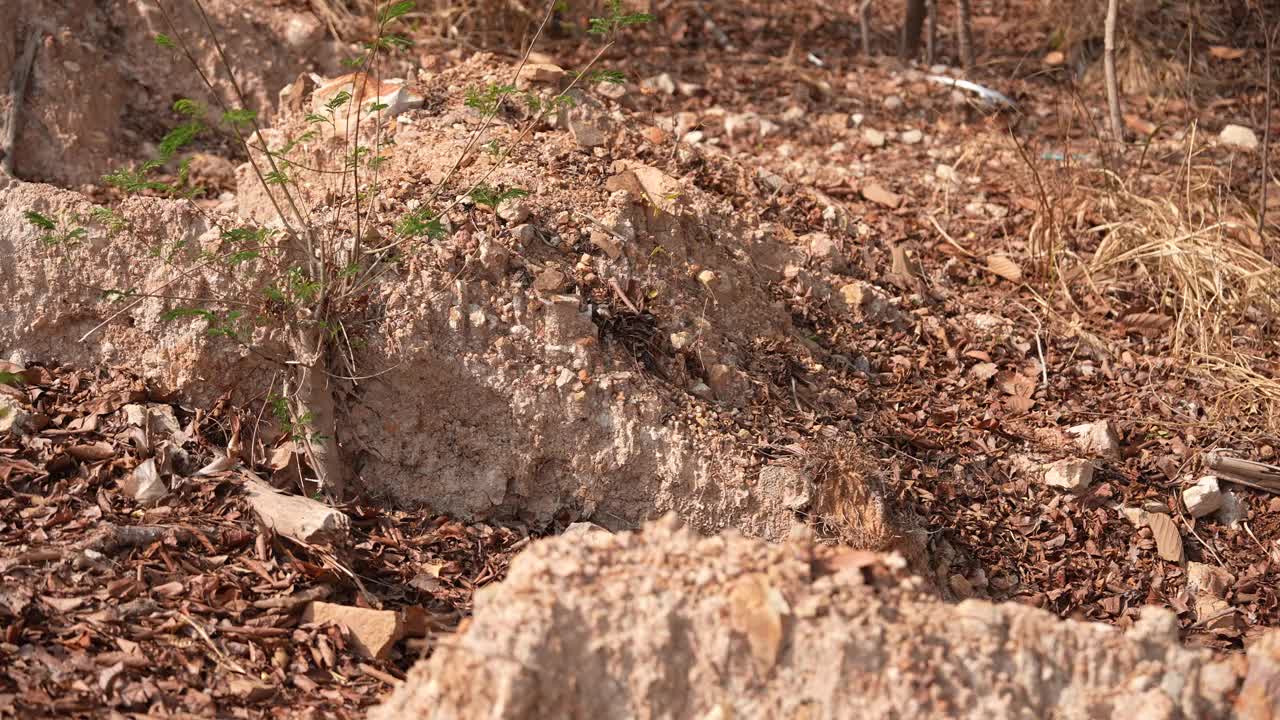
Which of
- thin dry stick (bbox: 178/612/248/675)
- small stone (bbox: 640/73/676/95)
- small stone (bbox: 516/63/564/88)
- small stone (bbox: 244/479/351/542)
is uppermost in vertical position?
small stone (bbox: 516/63/564/88)

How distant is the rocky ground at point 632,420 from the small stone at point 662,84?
450mm

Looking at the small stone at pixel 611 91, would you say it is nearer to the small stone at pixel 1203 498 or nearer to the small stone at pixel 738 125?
the small stone at pixel 738 125

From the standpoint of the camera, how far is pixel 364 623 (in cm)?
266

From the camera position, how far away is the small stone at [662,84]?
5461 millimetres

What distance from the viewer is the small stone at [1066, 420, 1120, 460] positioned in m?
3.75

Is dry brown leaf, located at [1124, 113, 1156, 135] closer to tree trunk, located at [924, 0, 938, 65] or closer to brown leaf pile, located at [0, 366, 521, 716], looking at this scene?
tree trunk, located at [924, 0, 938, 65]

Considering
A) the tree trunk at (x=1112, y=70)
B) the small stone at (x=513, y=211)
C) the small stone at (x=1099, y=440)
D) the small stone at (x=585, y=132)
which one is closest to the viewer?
the small stone at (x=513, y=211)

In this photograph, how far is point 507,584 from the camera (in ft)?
7.13

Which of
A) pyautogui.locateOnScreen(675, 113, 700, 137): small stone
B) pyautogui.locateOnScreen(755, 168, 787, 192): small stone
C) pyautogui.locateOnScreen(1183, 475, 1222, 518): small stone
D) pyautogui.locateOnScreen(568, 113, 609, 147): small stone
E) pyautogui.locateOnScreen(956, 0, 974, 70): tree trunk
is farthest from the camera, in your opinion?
pyautogui.locateOnScreen(956, 0, 974, 70): tree trunk

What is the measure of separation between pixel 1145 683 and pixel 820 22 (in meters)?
5.13

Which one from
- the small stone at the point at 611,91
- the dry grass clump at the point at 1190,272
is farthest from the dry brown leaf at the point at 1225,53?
the small stone at the point at 611,91

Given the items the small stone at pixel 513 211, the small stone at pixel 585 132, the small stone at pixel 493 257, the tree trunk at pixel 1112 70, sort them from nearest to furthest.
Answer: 1. the small stone at pixel 493 257
2. the small stone at pixel 513 211
3. the small stone at pixel 585 132
4. the tree trunk at pixel 1112 70

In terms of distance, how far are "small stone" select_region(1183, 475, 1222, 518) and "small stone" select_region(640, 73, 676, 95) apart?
116 inches

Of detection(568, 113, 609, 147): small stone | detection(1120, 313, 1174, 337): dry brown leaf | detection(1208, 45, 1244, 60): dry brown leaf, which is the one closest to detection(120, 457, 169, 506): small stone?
detection(568, 113, 609, 147): small stone
